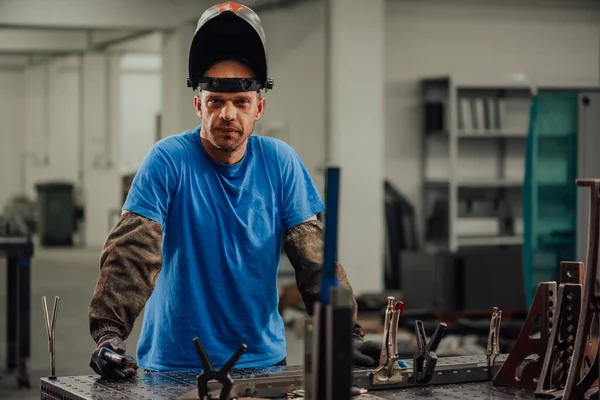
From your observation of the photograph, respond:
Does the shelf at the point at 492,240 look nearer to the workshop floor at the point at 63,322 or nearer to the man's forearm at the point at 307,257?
the workshop floor at the point at 63,322

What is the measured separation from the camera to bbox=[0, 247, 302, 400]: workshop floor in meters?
6.79

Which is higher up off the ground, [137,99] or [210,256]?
[137,99]

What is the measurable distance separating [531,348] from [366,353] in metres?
0.35

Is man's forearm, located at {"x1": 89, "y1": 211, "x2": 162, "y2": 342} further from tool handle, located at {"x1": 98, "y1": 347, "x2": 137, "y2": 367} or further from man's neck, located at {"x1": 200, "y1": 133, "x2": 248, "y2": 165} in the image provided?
man's neck, located at {"x1": 200, "y1": 133, "x2": 248, "y2": 165}

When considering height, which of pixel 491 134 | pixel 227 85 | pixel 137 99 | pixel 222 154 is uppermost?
pixel 137 99

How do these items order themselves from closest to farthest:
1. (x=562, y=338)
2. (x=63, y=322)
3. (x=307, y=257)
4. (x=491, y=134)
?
(x=562, y=338) < (x=307, y=257) < (x=63, y=322) < (x=491, y=134)

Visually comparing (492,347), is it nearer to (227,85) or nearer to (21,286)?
(227,85)

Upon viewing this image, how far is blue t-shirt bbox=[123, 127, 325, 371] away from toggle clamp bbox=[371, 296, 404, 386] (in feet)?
1.33

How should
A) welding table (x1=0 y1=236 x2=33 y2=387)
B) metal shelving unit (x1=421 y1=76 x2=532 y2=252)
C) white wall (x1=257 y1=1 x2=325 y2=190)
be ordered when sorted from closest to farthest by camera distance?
welding table (x1=0 y1=236 x2=33 y2=387), white wall (x1=257 y1=1 x2=325 y2=190), metal shelving unit (x1=421 y1=76 x2=532 y2=252)

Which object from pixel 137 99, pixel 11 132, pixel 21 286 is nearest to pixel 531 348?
pixel 21 286

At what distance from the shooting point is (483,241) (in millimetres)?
10500

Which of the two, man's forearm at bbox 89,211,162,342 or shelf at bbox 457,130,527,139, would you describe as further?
shelf at bbox 457,130,527,139

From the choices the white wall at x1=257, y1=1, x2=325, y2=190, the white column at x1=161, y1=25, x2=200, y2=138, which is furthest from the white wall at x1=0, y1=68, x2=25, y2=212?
the white wall at x1=257, y1=1, x2=325, y2=190

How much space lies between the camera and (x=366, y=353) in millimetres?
2350
